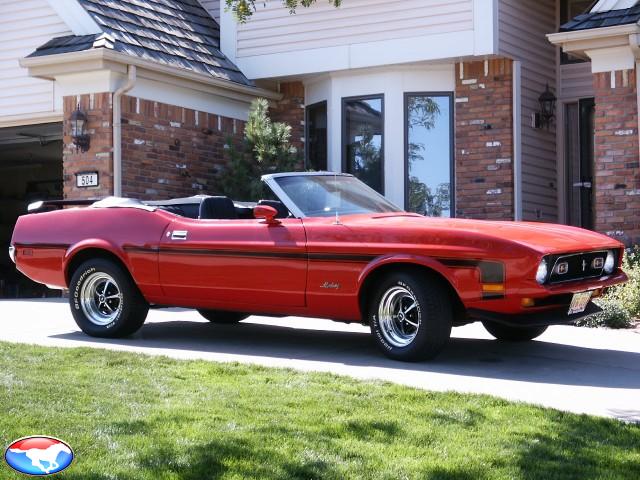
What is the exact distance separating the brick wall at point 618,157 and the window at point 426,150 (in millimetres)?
2787

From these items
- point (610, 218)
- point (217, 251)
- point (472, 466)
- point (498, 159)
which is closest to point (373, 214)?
point (217, 251)

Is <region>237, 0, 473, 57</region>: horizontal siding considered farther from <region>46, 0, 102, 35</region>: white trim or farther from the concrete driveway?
the concrete driveway

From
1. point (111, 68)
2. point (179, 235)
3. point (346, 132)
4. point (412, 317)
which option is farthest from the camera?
point (346, 132)

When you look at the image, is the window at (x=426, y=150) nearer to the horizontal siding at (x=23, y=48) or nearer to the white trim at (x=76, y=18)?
the white trim at (x=76, y=18)

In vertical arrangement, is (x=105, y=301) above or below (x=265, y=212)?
below

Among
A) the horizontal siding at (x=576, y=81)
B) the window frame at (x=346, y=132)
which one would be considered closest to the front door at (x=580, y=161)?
the horizontal siding at (x=576, y=81)

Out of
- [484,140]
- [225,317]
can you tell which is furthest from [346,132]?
[225,317]

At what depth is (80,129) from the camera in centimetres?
1401

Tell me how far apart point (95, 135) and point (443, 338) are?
8051mm

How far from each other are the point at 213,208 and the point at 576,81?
8.66 meters

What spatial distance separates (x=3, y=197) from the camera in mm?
23812

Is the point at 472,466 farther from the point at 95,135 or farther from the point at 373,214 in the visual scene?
the point at 95,135

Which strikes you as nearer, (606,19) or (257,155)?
(606,19)

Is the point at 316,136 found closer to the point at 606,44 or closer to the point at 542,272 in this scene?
the point at 606,44
